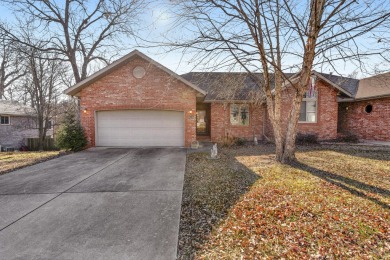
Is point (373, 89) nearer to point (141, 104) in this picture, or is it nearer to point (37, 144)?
point (141, 104)

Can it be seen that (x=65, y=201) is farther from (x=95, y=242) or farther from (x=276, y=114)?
(x=276, y=114)

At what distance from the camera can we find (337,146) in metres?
11.1

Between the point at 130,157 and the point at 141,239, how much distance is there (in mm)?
6010

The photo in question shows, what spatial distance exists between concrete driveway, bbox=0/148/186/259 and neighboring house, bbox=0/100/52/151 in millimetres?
→ 17294

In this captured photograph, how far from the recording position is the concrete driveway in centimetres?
256

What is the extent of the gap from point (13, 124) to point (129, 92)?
57.0ft

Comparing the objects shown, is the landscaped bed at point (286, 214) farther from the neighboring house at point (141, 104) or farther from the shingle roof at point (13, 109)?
the shingle roof at point (13, 109)

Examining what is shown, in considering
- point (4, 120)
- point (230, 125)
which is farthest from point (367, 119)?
point (4, 120)

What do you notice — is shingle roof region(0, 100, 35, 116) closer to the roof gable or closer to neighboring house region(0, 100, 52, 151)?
neighboring house region(0, 100, 52, 151)

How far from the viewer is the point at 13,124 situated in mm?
19656

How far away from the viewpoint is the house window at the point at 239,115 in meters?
13.9

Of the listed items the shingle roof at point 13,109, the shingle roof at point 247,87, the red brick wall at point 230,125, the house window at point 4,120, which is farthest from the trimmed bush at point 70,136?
the house window at point 4,120

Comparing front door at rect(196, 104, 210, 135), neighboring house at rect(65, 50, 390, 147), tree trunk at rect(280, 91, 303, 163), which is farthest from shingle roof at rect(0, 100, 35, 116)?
tree trunk at rect(280, 91, 303, 163)

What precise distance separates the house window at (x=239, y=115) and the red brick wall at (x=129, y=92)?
4.77 metres
